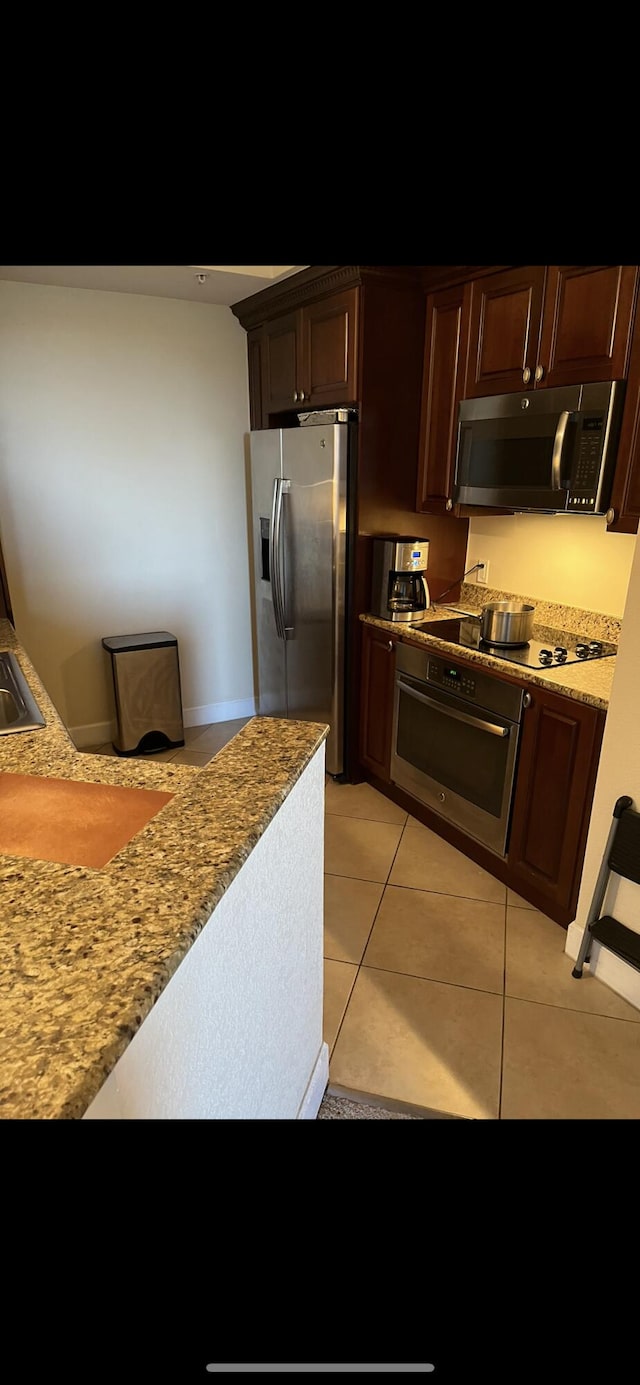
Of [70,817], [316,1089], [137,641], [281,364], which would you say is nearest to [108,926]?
[70,817]

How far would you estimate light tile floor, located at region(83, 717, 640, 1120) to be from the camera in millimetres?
1681

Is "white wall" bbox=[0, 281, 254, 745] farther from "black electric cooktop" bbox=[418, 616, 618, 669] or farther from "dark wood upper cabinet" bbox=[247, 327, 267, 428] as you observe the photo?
"black electric cooktop" bbox=[418, 616, 618, 669]

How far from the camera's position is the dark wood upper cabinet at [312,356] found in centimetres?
280

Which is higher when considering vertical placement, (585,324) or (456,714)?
(585,324)

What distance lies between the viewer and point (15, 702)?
1.89 metres

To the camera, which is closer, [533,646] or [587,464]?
[587,464]

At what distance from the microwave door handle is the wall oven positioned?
699 mm

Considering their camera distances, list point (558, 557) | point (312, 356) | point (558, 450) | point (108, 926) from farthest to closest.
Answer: point (312, 356) < point (558, 557) < point (558, 450) < point (108, 926)

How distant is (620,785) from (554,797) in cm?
33

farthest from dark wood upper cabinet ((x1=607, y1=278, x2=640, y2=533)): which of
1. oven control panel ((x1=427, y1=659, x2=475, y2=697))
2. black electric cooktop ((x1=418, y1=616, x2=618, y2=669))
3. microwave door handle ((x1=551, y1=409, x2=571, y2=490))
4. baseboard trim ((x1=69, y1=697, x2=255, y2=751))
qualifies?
baseboard trim ((x1=69, y1=697, x2=255, y2=751))

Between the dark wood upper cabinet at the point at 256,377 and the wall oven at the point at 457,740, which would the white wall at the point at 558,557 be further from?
the dark wood upper cabinet at the point at 256,377

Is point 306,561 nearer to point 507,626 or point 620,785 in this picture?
point 507,626

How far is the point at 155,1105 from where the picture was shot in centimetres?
68
